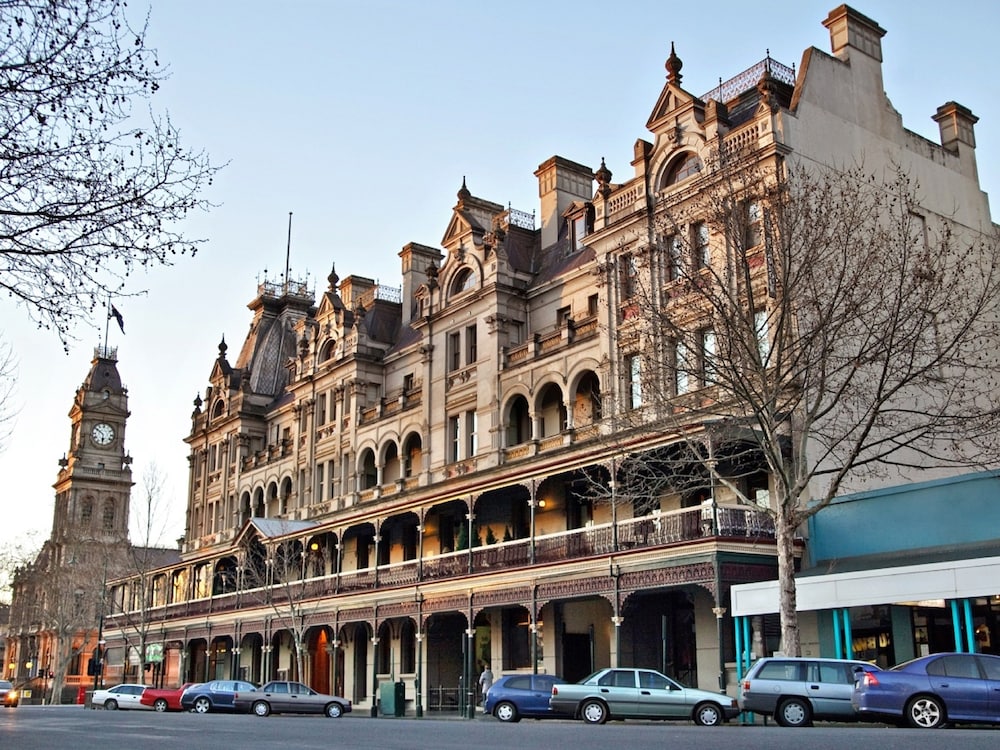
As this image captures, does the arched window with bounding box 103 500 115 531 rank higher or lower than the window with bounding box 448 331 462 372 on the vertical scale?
higher

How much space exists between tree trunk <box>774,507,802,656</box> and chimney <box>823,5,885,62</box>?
17.3m

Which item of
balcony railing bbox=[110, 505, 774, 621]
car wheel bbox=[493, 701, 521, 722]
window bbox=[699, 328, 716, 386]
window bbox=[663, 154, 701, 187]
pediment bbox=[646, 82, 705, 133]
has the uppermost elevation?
pediment bbox=[646, 82, 705, 133]

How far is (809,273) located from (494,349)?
59.5 ft

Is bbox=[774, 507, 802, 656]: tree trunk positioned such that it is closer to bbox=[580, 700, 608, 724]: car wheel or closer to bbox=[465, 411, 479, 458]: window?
bbox=[580, 700, 608, 724]: car wheel

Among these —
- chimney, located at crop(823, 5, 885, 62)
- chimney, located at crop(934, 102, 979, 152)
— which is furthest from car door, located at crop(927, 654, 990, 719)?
chimney, located at crop(934, 102, 979, 152)

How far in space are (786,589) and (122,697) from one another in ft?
95.4

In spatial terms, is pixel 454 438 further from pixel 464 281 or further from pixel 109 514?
pixel 109 514

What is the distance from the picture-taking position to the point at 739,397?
25.2 meters

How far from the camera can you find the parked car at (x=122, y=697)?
4316 centimetres

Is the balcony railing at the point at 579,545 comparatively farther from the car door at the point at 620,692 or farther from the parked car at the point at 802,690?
the parked car at the point at 802,690

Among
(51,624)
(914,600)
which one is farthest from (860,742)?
(51,624)

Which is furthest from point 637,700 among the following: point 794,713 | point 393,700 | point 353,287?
point 353,287

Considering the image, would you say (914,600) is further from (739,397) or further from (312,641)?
(312,641)

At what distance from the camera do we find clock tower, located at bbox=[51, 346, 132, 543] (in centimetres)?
9956
